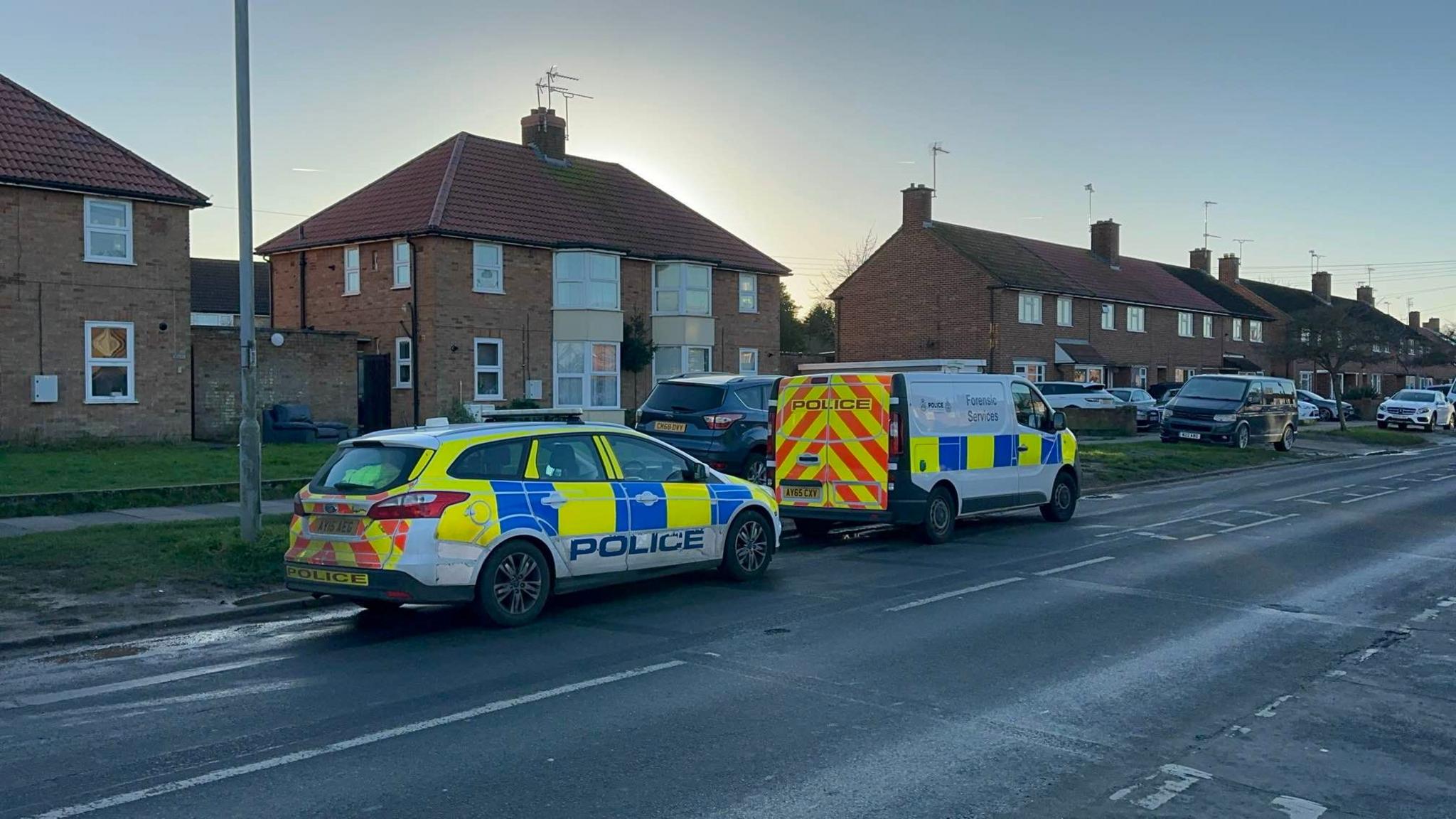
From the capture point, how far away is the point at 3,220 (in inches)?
907

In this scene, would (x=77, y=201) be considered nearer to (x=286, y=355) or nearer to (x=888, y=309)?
(x=286, y=355)

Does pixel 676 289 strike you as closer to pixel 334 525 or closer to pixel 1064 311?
pixel 1064 311

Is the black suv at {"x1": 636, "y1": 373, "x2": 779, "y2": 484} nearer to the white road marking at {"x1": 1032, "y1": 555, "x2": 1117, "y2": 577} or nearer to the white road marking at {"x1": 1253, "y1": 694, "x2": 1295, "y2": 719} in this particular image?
the white road marking at {"x1": 1032, "y1": 555, "x2": 1117, "y2": 577}

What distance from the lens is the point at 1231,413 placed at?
3045cm

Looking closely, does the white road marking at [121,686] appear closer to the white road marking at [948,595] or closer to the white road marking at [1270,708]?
the white road marking at [948,595]

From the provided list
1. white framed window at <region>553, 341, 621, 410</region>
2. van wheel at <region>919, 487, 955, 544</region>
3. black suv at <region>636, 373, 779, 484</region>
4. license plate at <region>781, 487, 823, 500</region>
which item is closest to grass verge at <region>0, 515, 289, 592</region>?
license plate at <region>781, 487, 823, 500</region>

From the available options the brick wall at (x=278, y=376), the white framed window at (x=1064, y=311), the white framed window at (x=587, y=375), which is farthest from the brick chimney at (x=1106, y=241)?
the brick wall at (x=278, y=376)

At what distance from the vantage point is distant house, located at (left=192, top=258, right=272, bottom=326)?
4600 cm

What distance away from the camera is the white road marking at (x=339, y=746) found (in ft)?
17.3

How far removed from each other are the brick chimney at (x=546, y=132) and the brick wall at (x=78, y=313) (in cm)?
1204

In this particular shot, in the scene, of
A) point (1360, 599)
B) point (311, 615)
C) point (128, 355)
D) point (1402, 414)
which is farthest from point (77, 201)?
point (1402, 414)

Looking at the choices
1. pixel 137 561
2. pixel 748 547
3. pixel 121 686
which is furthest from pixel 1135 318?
pixel 121 686

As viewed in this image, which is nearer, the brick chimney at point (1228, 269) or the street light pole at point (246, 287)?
the street light pole at point (246, 287)

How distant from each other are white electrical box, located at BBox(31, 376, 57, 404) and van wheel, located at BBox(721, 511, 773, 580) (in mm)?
17620
